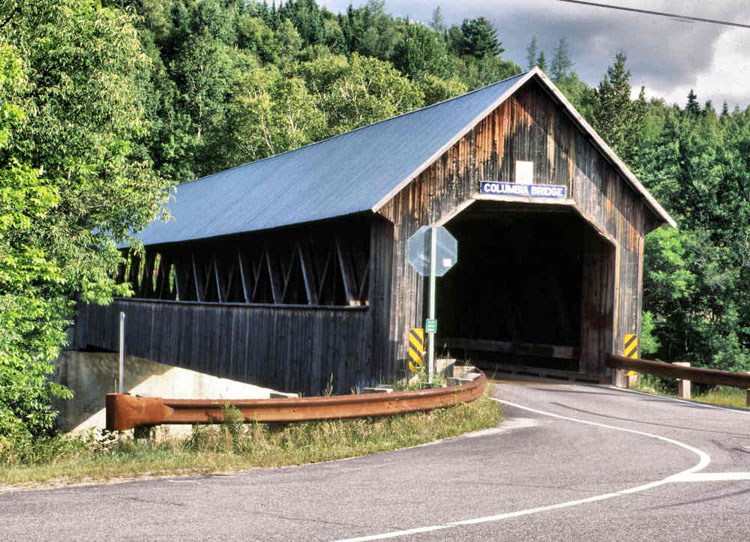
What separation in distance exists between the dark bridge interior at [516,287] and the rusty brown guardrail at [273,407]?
804cm

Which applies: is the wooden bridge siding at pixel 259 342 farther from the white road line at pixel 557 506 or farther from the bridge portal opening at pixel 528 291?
the white road line at pixel 557 506

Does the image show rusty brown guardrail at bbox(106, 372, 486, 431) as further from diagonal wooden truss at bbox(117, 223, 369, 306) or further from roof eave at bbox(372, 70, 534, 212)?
diagonal wooden truss at bbox(117, 223, 369, 306)

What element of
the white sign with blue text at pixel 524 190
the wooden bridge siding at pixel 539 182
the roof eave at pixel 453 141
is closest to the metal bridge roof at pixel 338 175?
the roof eave at pixel 453 141

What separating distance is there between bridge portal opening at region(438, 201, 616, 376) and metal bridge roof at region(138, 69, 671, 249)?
237 centimetres

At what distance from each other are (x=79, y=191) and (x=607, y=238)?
12.0m

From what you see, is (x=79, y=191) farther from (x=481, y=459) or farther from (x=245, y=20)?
(x=245, y=20)

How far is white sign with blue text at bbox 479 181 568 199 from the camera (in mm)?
17578

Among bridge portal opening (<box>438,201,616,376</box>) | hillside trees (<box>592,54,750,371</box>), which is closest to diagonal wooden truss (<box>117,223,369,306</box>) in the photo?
bridge portal opening (<box>438,201,616,376</box>)

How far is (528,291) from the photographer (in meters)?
23.6

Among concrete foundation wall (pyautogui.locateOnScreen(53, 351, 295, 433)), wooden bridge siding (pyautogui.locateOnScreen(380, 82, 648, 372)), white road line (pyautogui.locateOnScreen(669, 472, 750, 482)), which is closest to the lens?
white road line (pyautogui.locateOnScreen(669, 472, 750, 482))

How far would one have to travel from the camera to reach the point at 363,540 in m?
5.62

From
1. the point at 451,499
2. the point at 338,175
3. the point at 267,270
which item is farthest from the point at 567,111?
the point at 451,499

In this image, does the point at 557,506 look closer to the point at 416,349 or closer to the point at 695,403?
the point at 416,349

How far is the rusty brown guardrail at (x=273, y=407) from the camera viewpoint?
9320 millimetres
